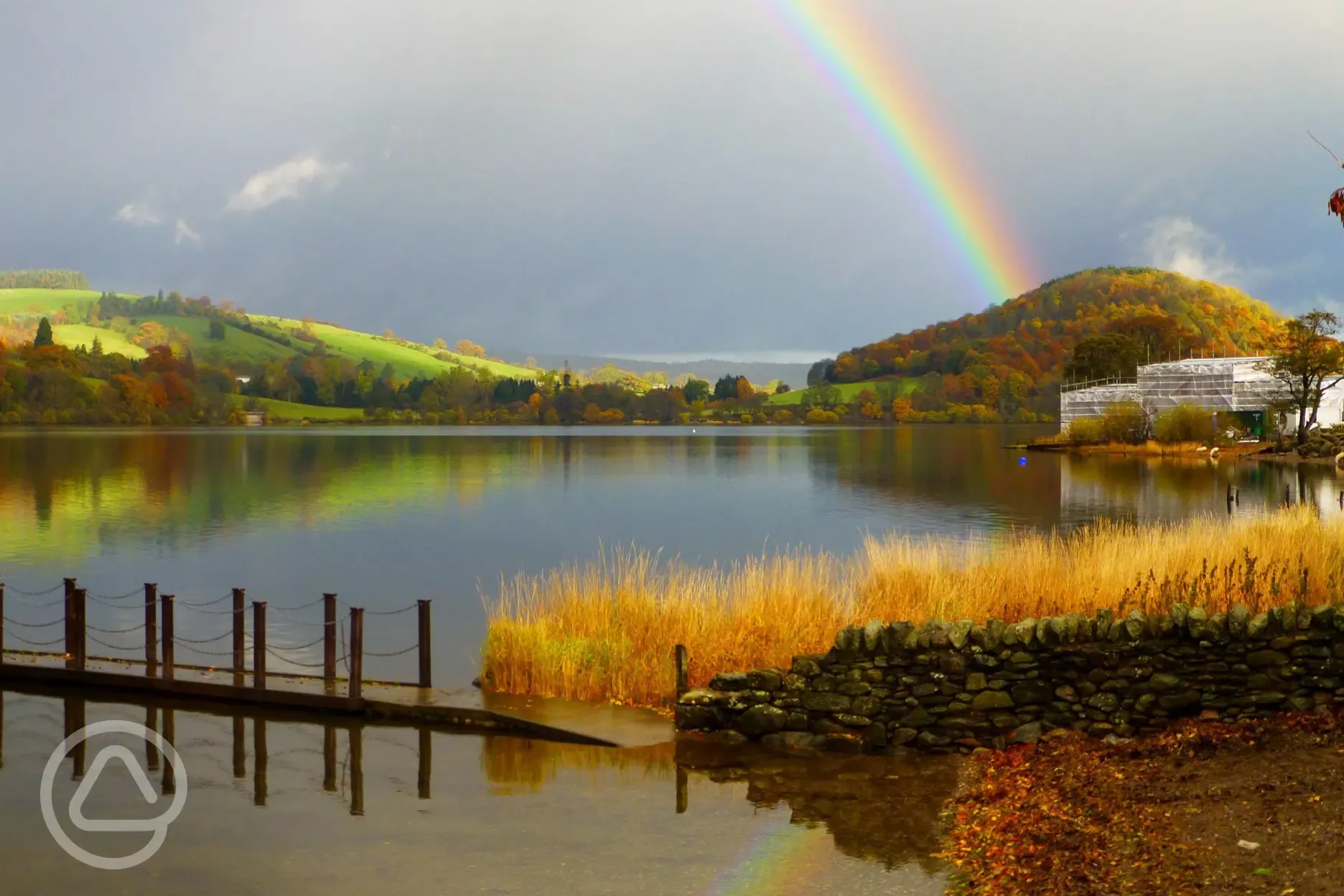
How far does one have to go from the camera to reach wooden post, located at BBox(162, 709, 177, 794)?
12562 mm

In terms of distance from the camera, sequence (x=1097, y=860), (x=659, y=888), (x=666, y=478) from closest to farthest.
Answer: (x=1097, y=860) → (x=659, y=888) → (x=666, y=478)

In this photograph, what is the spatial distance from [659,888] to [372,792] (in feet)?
Result: 13.5

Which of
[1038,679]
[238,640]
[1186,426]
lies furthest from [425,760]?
[1186,426]

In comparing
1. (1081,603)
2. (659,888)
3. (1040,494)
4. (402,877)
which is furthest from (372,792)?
(1040,494)

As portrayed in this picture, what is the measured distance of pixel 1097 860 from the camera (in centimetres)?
826

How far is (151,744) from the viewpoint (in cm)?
1395

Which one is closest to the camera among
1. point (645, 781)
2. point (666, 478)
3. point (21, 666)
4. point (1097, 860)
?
point (1097, 860)

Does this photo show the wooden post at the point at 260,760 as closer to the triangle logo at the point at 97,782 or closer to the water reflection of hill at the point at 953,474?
the triangle logo at the point at 97,782

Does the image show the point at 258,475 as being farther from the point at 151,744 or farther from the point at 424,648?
the point at 151,744

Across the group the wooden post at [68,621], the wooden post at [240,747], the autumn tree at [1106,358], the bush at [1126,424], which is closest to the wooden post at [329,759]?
the wooden post at [240,747]

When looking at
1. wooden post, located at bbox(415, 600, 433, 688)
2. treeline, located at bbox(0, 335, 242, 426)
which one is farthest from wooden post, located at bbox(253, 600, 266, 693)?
treeline, located at bbox(0, 335, 242, 426)

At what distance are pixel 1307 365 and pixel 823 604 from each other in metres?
79.9

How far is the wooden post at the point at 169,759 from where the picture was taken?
41.2 ft

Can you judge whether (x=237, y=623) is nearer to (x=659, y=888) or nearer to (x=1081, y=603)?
(x=659, y=888)
